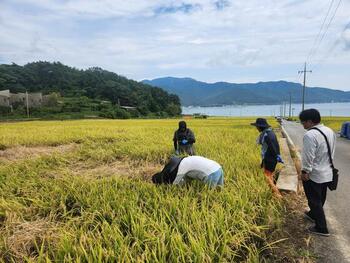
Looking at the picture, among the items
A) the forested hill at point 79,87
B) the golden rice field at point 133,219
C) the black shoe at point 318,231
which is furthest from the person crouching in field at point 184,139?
the forested hill at point 79,87

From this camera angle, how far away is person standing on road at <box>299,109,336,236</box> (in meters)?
3.71

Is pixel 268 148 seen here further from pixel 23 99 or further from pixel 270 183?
pixel 23 99

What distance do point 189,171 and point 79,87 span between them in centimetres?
8486

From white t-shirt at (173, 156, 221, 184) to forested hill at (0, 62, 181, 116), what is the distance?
6745 centimetres

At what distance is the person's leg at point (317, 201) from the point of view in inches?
147

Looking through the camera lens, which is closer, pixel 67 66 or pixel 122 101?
pixel 122 101

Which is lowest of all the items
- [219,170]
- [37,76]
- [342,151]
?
Result: [342,151]

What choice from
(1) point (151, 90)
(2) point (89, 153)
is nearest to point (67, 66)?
(1) point (151, 90)

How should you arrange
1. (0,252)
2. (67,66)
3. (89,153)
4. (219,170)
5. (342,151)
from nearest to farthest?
(0,252), (219,170), (89,153), (342,151), (67,66)

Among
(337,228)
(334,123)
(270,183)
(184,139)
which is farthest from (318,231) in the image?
(334,123)

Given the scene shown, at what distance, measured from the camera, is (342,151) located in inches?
421

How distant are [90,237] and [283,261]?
1894 mm

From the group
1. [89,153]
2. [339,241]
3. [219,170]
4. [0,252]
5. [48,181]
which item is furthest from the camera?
[89,153]

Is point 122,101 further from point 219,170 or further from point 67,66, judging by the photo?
point 219,170
